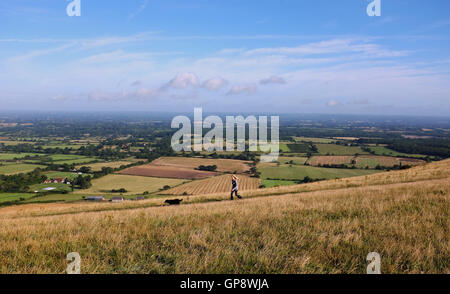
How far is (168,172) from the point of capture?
2579 inches

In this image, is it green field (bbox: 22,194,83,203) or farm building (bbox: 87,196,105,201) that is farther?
farm building (bbox: 87,196,105,201)

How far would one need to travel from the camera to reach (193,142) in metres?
115

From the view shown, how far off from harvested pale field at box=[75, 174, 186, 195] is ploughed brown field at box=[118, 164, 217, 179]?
10.5 ft

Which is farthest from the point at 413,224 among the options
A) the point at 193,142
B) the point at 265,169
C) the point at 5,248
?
the point at 193,142

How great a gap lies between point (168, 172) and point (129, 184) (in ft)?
44.3

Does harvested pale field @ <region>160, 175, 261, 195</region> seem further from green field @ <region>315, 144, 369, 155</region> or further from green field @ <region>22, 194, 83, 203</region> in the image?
green field @ <region>315, 144, 369, 155</region>

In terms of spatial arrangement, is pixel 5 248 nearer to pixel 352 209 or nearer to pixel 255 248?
pixel 255 248

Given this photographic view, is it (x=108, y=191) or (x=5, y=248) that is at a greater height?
(x=5, y=248)

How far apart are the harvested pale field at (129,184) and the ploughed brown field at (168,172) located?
3201mm

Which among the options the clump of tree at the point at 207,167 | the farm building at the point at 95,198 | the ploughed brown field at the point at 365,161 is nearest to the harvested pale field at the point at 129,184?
the farm building at the point at 95,198

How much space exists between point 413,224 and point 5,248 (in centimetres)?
873

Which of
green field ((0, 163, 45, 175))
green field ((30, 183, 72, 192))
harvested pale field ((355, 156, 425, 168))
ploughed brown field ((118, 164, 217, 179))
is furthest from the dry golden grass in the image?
green field ((0, 163, 45, 175))

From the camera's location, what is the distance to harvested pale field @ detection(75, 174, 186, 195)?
4844 cm

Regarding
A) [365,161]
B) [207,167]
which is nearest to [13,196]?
[207,167]
